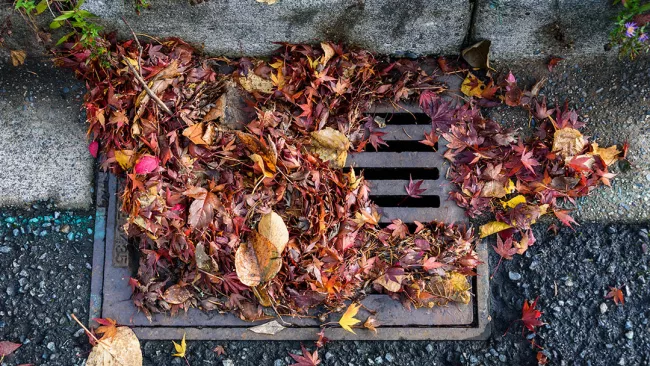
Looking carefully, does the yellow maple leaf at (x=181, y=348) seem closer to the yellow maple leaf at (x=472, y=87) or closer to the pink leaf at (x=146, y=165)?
the pink leaf at (x=146, y=165)

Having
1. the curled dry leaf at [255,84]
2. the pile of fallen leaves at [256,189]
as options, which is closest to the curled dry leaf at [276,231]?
the pile of fallen leaves at [256,189]

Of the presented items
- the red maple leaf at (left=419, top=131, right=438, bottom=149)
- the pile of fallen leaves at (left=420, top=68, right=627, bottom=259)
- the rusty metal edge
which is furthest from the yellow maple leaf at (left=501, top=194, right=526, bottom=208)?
the rusty metal edge

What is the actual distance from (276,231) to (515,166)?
38.3 inches

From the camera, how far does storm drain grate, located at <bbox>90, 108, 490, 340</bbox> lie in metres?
2.18

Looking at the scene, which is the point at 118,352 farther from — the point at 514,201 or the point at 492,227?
the point at 514,201

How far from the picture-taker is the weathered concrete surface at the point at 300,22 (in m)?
2.11

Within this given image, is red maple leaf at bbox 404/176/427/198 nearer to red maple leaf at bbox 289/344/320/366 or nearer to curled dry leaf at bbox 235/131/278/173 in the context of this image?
curled dry leaf at bbox 235/131/278/173

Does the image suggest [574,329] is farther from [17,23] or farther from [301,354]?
[17,23]

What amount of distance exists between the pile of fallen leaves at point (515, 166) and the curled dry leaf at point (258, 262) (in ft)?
2.50

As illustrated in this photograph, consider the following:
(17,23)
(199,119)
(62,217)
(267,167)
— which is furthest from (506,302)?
(17,23)

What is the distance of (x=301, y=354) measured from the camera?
218 cm

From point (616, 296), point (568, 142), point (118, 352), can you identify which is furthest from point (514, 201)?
point (118, 352)

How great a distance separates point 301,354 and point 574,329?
41.8 inches

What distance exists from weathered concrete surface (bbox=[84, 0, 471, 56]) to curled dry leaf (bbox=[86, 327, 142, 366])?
1192 millimetres
